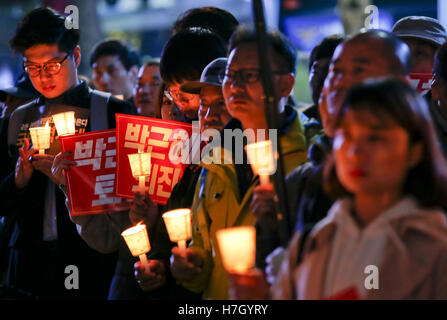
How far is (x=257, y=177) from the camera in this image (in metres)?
3.47

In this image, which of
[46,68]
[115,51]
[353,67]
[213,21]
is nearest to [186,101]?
[46,68]

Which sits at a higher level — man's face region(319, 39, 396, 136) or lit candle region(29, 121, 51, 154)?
man's face region(319, 39, 396, 136)

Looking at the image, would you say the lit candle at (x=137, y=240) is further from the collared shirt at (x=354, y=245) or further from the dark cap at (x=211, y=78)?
the collared shirt at (x=354, y=245)

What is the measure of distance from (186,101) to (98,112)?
2.34 feet

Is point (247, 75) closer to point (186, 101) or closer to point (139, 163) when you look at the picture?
point (139, 163)

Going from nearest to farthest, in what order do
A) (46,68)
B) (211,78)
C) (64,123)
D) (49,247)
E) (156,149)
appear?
1. (211,78)
2. (156,149)
3. (64,123)
4. (49,247)
5. (46,68)

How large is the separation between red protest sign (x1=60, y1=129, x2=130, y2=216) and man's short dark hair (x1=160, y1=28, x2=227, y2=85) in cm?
56

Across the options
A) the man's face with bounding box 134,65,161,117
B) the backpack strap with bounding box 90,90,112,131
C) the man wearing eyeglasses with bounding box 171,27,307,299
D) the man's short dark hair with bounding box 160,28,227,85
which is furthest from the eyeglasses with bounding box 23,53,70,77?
the man wearing eyeglasses with bounding box 171,27,307,299

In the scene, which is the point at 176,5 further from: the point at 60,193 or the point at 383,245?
the point at 383,245

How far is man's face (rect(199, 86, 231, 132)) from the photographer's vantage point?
156 inches

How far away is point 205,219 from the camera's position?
3578 mm

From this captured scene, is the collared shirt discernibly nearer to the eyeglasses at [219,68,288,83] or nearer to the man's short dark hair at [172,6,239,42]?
the eyeglasses at [219,68,288,83]
